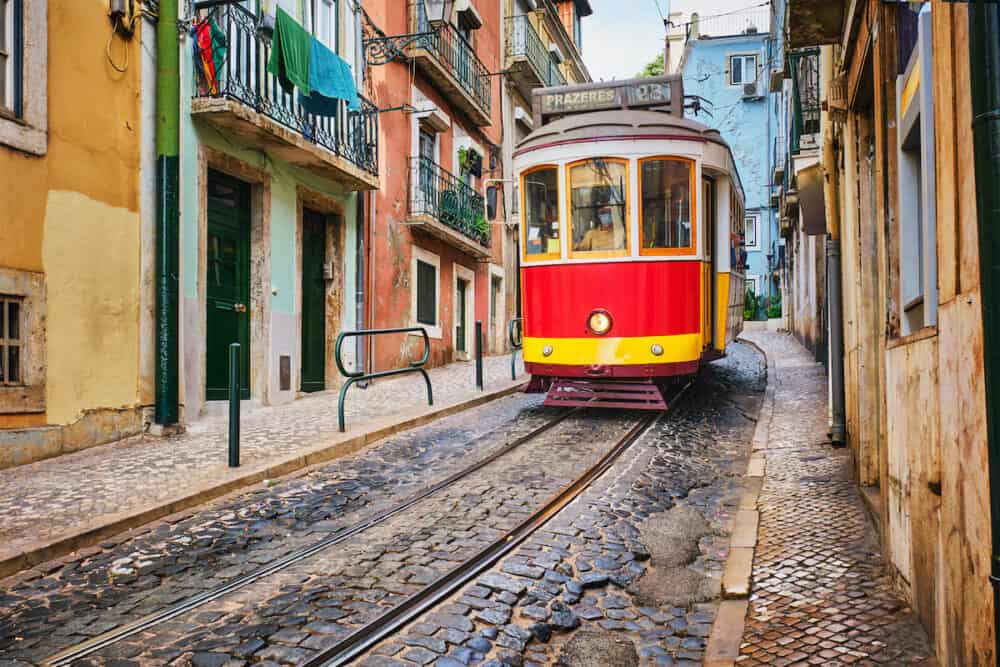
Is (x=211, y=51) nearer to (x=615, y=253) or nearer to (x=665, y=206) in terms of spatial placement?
(x=615, y=253)

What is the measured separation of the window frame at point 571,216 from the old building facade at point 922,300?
2.86 metres

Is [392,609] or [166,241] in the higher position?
[166,241]

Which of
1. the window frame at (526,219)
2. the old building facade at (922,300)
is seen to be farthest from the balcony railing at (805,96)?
the old building facade at (922,300)

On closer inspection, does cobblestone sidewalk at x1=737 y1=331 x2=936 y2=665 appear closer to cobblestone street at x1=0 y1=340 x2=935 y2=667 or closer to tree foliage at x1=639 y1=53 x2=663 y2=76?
cobblestone street at x1=0 y1=340 x2=935 y2=667

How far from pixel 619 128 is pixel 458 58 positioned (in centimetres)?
997

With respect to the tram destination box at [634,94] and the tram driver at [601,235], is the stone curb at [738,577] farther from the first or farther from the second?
the tram destination box at [634,94]

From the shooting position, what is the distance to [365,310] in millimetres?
13922

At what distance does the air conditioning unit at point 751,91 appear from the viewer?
115 ft

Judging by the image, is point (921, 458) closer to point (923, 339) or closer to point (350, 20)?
point (923, 339)

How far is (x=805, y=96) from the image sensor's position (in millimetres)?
10805

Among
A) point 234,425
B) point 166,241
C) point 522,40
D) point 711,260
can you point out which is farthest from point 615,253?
point 522,40

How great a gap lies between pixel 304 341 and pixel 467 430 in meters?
4.94

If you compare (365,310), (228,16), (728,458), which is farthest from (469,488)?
(365,310)

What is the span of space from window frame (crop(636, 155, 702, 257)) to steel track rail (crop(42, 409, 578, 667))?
3.58m
